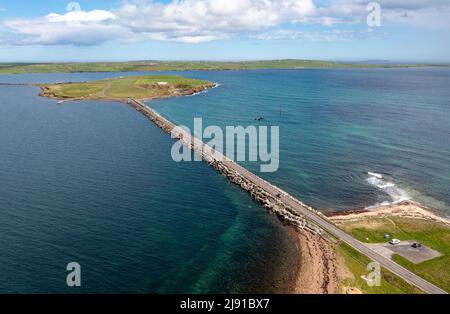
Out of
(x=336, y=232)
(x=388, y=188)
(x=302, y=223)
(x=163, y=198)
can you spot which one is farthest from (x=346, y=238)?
(x=163, y=198)

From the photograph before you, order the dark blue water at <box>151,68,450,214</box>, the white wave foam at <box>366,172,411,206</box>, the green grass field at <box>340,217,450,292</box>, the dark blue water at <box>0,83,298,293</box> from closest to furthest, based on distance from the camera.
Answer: the dark blue water at <box>0,83,298,293</box> → the green grass field at <box>340,217,450,292</box> → the white wave foam at <box>366,172,411,206</box> → the dark blue water at <box>151,68,450,214</box>

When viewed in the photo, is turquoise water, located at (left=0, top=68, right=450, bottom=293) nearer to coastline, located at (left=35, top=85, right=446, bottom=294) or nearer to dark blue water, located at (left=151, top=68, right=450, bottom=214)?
dark blue water, located at (left=151, top=68, right=450, bottom=214)

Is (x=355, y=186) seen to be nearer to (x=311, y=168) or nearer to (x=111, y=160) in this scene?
(x=311, y=168)

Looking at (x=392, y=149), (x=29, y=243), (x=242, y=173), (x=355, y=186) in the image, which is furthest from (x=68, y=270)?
(x=392, y=149)

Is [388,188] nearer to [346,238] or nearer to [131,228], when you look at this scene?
[346,238]

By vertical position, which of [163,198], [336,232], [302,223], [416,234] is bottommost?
[416,234]

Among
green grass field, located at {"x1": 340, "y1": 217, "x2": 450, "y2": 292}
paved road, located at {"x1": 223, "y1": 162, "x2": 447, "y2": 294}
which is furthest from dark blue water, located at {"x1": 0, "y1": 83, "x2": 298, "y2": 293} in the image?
green grass field, located at {"x1": 340, "y1": 217, "x2": 450, "y2": 292}
